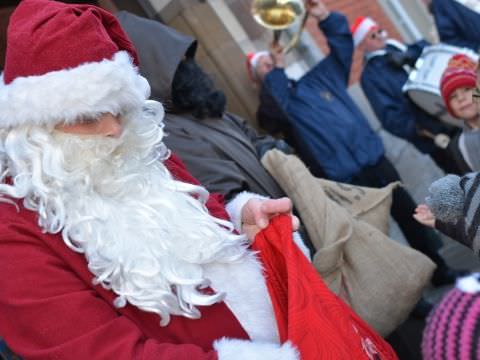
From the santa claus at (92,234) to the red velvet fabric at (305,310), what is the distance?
0.25 ft

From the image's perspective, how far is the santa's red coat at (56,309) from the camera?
115 centimetres

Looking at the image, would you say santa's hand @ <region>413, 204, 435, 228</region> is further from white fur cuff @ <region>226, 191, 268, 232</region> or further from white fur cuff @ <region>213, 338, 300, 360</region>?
white fur cuff @ <region>213, 338, 300, 360</region>

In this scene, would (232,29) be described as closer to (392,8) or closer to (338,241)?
(338,241)

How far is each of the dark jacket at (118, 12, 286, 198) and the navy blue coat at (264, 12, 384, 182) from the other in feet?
3.08

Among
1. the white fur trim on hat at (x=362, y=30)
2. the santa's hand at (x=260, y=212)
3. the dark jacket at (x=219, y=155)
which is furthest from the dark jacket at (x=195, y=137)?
the white fur trim on hat at (x=362, y=30)

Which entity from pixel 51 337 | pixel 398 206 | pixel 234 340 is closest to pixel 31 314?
pixel 51 337

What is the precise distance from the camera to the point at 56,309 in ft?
3.80

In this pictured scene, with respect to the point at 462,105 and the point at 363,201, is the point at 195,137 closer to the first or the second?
the point at 363,201

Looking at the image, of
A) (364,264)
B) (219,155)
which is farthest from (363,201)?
(219,155)

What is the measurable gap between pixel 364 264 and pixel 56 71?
142 centimetres

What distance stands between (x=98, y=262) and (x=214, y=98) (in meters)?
1.24

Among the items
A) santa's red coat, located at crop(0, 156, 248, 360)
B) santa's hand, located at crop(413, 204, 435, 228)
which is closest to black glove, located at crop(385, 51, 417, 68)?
santa's hand, located at crop(413, 204, 435, 228)

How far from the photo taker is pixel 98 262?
1.25 m

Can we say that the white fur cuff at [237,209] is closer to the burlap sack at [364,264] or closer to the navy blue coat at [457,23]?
the burlap sack at [364,264]
